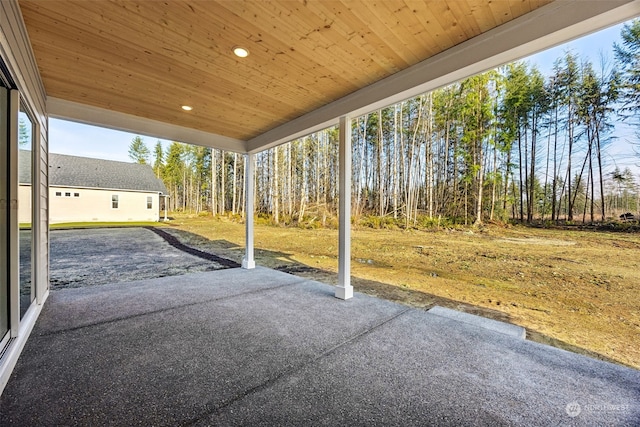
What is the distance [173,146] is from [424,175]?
35.3ft

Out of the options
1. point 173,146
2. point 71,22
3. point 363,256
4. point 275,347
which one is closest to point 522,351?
point 275,347

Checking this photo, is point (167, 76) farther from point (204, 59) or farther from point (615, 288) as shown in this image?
point (615, 288)

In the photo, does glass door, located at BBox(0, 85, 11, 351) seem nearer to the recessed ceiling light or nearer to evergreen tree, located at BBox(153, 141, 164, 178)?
the recessed ceiling light

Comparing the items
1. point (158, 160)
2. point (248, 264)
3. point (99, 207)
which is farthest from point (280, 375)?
point (158, 160)

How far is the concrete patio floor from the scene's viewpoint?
1.42 meters

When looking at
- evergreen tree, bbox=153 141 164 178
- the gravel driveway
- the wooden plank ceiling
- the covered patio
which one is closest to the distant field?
the covered patio

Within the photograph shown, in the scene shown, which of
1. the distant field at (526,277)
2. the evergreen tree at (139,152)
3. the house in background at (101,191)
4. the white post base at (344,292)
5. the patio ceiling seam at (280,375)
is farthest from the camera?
the evergreen tree at (139,152)

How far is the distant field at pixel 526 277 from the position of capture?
93.9 inches

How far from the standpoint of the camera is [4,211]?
6.49 ft

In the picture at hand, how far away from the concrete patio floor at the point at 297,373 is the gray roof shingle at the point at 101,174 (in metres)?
4.09

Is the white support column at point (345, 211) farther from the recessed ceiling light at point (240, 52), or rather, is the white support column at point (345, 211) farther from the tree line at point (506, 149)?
the recessed ceiling light at point (240, 52)

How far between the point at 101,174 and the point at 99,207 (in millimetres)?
1176

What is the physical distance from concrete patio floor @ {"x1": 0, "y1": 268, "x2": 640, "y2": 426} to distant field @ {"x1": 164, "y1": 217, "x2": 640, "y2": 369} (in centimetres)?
60

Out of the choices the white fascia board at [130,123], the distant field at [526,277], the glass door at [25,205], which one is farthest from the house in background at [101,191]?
the distant field at [526,277]
